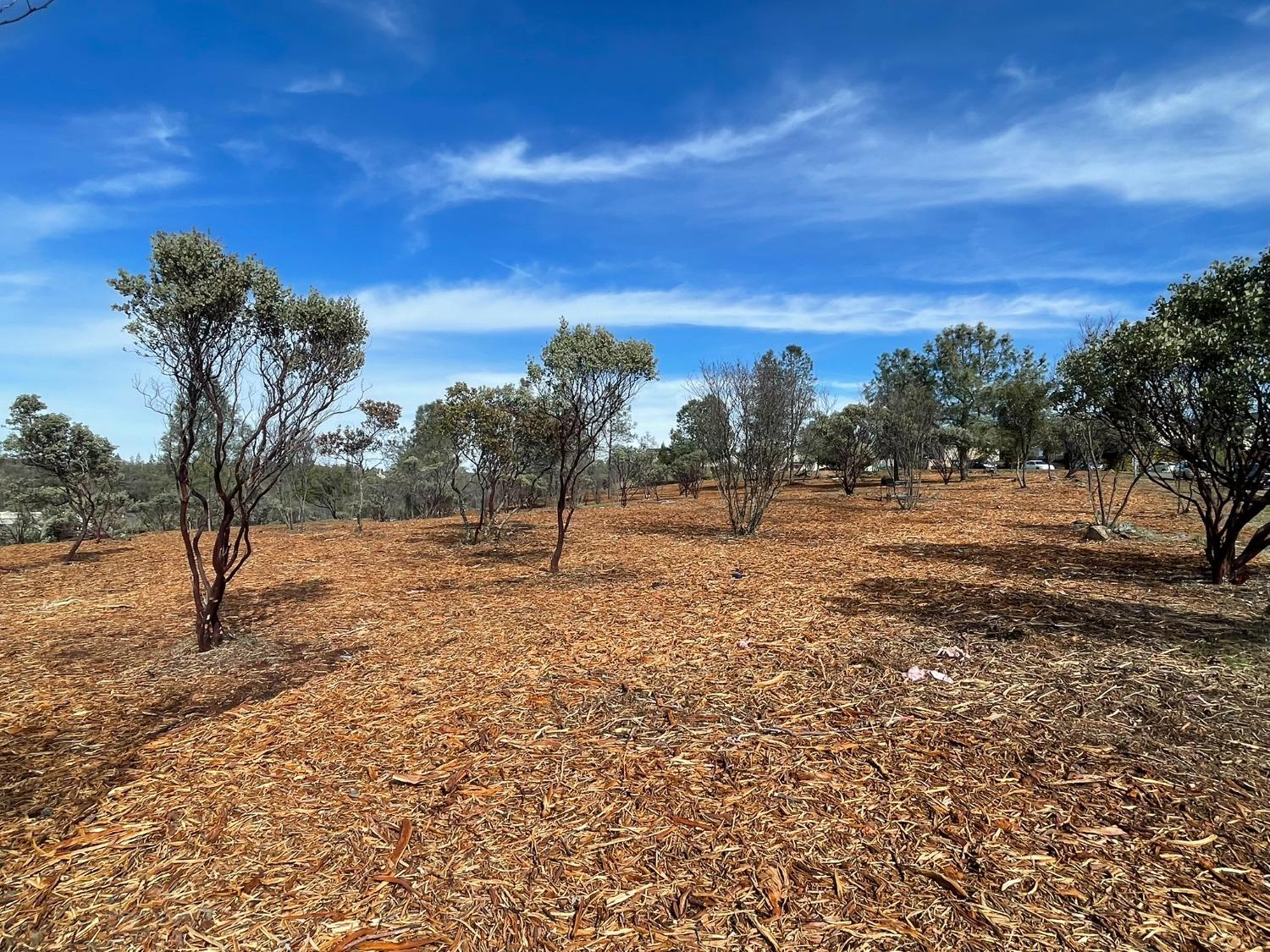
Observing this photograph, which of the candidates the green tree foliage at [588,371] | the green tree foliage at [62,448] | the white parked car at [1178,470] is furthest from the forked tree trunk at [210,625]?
the white parked car at [1178,470]

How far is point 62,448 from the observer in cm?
1213

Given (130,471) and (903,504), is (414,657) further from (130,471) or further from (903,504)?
(130,471)

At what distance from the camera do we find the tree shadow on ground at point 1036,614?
5535 mm

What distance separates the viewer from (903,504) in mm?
18812

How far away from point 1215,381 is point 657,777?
26.5 feet

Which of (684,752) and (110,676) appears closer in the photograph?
(684,752)

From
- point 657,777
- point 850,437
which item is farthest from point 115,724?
point 850,437

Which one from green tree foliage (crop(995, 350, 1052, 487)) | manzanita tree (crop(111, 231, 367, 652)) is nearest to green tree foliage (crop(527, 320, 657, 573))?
manzanita tree (crop(111, 231, 367, 652))

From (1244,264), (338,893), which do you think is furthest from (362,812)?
(1244,264)

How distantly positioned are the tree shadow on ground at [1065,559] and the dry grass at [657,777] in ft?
2.89

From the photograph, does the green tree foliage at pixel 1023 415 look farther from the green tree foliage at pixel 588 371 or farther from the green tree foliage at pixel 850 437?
the green tree foliage at pixel 588 371

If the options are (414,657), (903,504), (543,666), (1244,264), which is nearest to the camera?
(543,666)

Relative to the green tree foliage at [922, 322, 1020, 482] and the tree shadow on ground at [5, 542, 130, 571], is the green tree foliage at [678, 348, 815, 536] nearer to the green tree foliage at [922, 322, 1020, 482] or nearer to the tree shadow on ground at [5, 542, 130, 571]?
the tree shadow on ground at [5, 542, 130, 571]

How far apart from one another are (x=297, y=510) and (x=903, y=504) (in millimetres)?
26981
